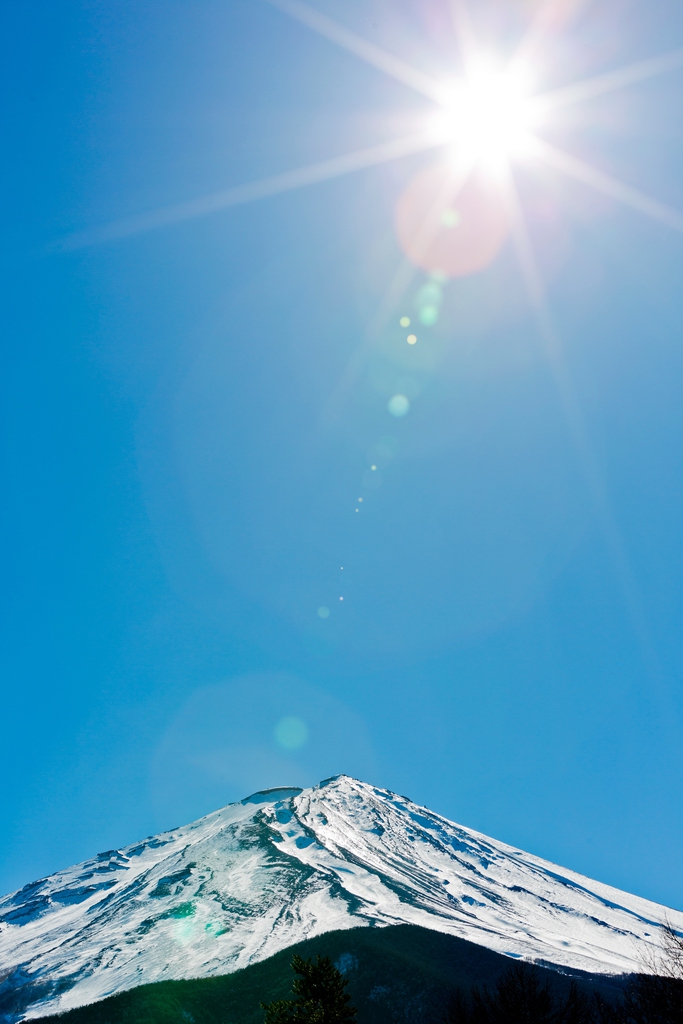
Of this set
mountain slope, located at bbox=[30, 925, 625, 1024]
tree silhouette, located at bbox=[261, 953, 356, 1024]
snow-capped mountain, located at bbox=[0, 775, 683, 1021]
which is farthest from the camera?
snow-capped mountain, located at bbox=[0, 775, 683, 1021]

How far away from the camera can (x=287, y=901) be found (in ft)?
207

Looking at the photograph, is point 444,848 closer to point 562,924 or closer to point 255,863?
point 562,924

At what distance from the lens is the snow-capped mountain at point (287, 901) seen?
177 feet

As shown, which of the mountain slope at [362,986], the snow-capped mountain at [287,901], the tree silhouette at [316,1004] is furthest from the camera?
the snow-capped mountain at [287,901]

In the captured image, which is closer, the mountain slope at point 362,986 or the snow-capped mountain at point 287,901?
the mountain slope at point 362,986


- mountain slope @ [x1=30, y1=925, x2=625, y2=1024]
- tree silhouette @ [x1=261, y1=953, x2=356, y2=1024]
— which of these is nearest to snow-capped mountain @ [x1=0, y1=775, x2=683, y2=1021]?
mountain slope @ [x1=30, y1=925, x2=625, y2=1024]

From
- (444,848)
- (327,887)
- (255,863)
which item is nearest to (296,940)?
(327,887)

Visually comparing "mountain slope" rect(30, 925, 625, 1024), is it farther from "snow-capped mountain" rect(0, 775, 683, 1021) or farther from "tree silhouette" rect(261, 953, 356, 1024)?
"tree silhouette" rect(261, 953, 356, 1024)

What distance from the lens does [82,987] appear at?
52.1 meters

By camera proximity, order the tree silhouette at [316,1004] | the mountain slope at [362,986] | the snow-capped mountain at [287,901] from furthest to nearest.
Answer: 1. the snow-capped mountain at [287,901]
2. the mountain slope at [362,986]
3. the tree silhouette at [316,1004]

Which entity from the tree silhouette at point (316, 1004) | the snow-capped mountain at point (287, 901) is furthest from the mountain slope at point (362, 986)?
the tree silhouette at point (316, 1004)

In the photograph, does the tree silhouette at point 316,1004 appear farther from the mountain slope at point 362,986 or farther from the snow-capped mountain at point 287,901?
the snow-capped mountain at point 287,901

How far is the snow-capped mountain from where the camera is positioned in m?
54.0

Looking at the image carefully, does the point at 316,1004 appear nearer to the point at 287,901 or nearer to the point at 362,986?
the point at 362,986
